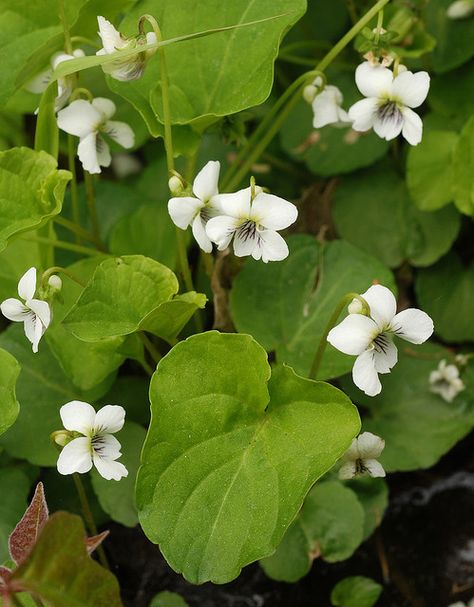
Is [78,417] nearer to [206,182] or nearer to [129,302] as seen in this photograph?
[129,302]

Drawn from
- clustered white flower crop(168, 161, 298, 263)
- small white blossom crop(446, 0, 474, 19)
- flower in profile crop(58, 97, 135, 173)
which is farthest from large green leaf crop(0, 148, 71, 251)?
small white blossom crop(446, 0, 474, 19)

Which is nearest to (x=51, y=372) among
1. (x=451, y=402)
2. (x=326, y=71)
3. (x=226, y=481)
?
(x=226, y=481)

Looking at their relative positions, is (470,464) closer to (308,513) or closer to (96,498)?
(308,513)

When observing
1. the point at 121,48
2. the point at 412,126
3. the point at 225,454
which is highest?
the point at 121,48

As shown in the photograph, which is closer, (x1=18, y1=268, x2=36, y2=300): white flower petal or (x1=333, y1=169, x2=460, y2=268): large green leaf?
(x1=18, y1=268, x2=36, y2=300): white flower petal

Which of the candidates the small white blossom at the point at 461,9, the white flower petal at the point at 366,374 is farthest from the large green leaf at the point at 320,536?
the small white blossom at the point at 461,9

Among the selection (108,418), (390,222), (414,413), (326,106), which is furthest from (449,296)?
(108,418)

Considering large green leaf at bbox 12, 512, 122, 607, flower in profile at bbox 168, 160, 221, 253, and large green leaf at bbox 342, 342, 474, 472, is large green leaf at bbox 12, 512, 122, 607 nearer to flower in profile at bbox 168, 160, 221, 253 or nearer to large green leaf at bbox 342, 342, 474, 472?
flower in profile at bbox 168, 160, 221, 253

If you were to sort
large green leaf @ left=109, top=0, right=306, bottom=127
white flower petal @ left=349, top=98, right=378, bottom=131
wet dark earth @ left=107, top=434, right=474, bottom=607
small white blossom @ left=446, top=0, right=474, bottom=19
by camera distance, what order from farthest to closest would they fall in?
small white blossom @ left=446, top=0, right=474, bottom=19 < wet dark earth @ left=107, top=434, right=474, bottom=607 < large green leaf @ left=109, top=0, right=306, bottom=127 < white flower petal @ left=349, top=98, right=378, bottom=131
